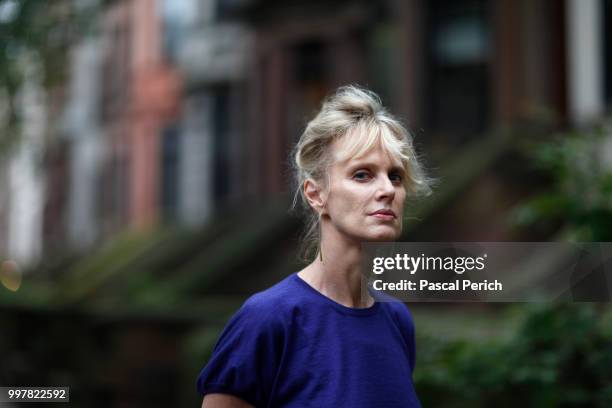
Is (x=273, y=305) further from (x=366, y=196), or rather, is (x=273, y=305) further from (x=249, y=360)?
(x=366, y=196)

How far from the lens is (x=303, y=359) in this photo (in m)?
2.23

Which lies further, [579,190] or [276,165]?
[276,165]

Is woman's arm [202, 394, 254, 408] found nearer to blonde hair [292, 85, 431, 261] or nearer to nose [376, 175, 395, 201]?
blonde hair [292, 85, 431, 261]

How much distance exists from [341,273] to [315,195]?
0.21 m

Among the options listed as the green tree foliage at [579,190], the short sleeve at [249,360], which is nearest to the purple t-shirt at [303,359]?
the short sleeve at [249,360]

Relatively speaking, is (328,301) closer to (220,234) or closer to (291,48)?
(220,234)

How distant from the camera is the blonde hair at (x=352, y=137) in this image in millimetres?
2303

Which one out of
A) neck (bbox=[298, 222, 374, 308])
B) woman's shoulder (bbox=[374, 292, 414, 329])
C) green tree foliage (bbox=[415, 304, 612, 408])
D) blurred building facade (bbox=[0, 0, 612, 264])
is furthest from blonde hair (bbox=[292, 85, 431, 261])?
green tree foliage (bbox=[415, 304, 612, 408])

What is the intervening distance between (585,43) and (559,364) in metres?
8.06

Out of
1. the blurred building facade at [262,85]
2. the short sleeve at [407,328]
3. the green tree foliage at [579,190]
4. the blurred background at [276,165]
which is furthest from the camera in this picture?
the blurred building facade at [262,85]

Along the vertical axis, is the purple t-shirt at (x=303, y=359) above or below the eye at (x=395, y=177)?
below

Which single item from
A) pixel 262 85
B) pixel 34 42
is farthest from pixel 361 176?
pixel 262 85

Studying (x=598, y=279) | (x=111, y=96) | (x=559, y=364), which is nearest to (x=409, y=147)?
(x=598, y=279)

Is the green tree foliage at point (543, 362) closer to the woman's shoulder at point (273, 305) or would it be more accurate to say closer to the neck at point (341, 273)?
the neck at point (341, 273)
